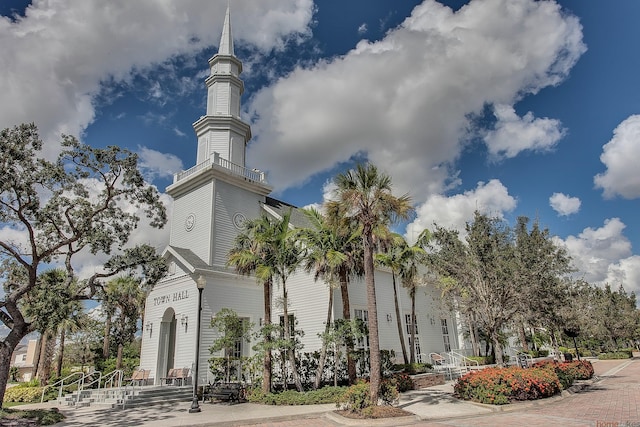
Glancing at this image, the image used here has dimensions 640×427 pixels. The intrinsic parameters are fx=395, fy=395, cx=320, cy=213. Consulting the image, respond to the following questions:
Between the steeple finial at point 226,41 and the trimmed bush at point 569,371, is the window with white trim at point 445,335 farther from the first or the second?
the steeple finial at point 226,41

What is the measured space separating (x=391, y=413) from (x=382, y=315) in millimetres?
11481

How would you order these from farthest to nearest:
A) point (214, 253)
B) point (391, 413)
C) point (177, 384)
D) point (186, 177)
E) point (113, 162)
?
point (186, 177) < point (214, 253) < point (177, 384) < point (113, 162) < point (391, 413)

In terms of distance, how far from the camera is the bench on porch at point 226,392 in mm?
Result: 15422

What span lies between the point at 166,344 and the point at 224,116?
45.7 feet

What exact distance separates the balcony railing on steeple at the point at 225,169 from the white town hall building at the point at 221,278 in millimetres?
76

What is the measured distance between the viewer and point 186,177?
2433 centimetres

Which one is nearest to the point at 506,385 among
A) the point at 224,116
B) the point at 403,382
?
the point at 403,382

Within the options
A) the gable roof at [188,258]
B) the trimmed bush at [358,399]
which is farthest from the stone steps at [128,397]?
the trimmed bush at [358,399]

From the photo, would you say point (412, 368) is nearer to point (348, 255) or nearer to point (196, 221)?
point (348, 255)

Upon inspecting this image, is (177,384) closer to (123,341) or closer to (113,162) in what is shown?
(113,162)

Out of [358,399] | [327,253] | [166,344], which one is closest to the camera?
[358,399]

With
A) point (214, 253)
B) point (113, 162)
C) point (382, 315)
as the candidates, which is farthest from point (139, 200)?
point (382, 315)

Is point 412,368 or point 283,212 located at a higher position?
point 283,212

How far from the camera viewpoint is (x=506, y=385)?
12758 millimetres
